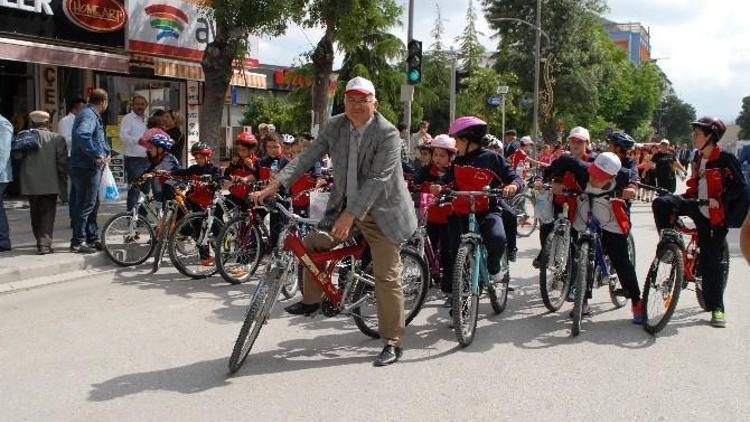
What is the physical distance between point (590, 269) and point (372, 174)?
91.0 inches

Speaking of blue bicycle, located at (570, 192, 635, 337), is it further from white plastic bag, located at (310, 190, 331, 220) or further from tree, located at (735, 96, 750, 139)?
tree, located at (735, 96, 750, 139)

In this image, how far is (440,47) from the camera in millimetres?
44531

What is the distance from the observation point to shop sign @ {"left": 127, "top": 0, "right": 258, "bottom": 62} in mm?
15039

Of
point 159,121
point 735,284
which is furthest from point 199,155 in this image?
point 735,284

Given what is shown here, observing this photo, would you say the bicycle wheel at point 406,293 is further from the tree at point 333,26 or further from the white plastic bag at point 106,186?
the tree at point 333,26

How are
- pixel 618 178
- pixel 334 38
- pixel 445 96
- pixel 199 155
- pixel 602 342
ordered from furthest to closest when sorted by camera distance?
pixel 445 96
pixel 334 38
pixel 199 155
pixel 618 178
pixel 602 342

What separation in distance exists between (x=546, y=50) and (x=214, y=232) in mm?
39020

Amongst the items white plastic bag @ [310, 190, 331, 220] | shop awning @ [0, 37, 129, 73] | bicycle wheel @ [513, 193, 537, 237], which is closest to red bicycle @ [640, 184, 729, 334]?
white plastic bag @ [310, 190, 331, 220]

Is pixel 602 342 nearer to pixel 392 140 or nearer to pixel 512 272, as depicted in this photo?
pixel 392 140

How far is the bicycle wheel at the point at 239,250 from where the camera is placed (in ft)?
25.3

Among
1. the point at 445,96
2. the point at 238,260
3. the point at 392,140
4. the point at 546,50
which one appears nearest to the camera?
the point at 392,140

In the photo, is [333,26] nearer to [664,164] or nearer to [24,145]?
[24,145]

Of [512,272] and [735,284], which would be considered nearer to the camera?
[735,284]

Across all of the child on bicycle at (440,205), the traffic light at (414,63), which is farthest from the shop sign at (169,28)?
the child on bicycle at (440,205)
